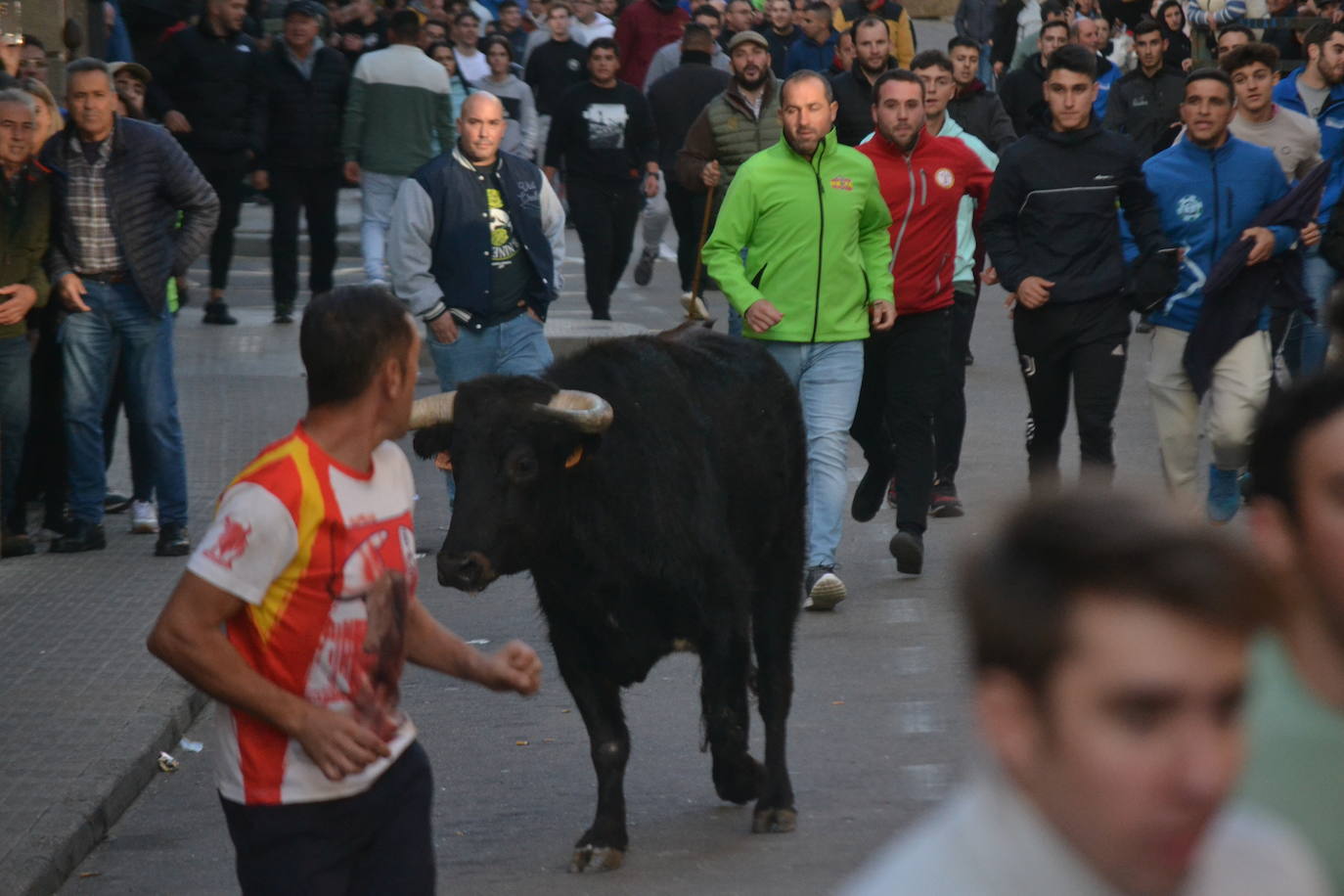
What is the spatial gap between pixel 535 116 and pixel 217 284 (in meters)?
3.89

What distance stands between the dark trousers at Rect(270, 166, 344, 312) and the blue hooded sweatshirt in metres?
8.90

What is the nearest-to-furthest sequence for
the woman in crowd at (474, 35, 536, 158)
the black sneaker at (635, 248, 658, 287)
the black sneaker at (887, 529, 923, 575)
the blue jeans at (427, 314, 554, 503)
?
the black sneaker at (887, 529, 923, 575), the blue jeans at (427, 314, 554, 503), the woman in crowd at (474, 35, 536, 158), the black sneaker at (635, 248, 658, 287)

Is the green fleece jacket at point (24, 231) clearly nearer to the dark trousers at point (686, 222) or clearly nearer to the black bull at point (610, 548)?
the black bull at point (610, 548)

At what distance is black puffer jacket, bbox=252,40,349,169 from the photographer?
1669 centimetres

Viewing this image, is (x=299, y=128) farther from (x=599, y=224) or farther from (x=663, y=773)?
(x=663, y=773)

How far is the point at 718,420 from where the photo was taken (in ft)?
23.3

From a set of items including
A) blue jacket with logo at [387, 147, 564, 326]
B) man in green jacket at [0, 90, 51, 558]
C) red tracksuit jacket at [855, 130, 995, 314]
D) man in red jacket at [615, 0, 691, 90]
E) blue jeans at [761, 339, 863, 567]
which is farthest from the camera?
man in red jacket at [615, 0, 691, 90]

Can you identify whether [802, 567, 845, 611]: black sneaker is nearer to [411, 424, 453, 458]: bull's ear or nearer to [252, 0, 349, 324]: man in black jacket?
[411, 424, 453, 458]: bull's ear

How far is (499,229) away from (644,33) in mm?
11280

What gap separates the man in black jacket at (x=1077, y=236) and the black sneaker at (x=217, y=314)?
9.47m

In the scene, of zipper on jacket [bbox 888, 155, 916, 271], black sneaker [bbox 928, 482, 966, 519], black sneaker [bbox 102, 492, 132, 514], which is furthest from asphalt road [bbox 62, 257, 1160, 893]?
black sneaker [bbox 102, 492, 132, 514]

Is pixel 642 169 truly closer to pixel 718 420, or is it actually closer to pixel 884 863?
pixel 718 420

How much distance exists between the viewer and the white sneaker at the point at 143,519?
36.4 ft

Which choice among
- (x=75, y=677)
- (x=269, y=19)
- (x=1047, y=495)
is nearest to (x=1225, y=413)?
(x=75, y=677)
